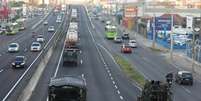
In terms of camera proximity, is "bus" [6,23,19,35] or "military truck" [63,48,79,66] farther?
"bus" [6,23,19,35]

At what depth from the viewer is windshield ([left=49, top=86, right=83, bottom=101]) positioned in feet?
81.5

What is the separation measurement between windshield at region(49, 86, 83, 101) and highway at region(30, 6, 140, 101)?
38.9ft

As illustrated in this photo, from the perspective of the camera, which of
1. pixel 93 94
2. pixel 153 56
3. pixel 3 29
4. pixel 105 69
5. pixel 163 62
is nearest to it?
pixel 93 94

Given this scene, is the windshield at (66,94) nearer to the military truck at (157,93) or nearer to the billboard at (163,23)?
the military truck at (157,93)

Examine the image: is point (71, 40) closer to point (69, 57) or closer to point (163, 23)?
point (163, 23)

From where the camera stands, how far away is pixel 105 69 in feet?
219

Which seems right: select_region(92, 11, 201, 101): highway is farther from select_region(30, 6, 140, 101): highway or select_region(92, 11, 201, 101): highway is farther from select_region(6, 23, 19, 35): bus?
select_region(6, 23, 19, 35): bus

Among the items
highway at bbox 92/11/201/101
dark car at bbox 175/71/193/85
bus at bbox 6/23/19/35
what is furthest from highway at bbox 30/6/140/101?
bus at bbox 6/23/19/35

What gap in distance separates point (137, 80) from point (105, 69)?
42.3 feet

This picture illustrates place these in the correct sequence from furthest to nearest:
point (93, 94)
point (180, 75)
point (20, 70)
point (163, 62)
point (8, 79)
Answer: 1. point (163, 62)
2. point (20, 70)
3. point (180, 75)
4. point (8, 79)
5. point (93, 94)

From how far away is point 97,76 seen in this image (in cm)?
5850

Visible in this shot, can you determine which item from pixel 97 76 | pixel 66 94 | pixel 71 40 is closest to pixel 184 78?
pixel 97 76

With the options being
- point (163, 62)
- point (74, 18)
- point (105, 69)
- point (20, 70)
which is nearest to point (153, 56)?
point (163, 62)

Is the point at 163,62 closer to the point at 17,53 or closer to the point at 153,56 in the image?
the point at 153,56
